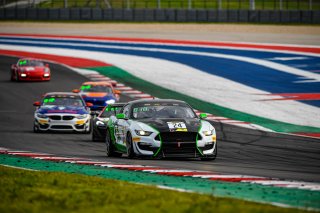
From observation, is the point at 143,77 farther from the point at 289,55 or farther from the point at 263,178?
the point at 263,178

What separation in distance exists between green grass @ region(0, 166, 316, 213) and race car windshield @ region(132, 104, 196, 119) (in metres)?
5.57

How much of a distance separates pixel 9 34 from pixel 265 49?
20.9m

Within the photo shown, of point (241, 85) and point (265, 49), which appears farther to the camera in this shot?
point (265, 49)

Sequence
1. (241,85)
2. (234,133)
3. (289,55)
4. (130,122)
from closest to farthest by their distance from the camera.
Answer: (130,122) → (234,133) → (241,85) → (289,55)

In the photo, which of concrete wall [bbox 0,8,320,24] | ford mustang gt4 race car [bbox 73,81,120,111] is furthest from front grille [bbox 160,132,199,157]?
concrete wall [bbox 0,8,320,24]

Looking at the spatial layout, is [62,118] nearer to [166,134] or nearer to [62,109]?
[62,109]

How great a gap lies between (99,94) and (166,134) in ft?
57.8

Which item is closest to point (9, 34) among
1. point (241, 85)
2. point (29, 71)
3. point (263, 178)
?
point (29, 71)

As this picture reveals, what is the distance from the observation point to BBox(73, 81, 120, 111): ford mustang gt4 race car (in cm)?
3469

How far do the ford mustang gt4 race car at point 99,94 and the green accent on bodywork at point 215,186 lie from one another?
690 inches

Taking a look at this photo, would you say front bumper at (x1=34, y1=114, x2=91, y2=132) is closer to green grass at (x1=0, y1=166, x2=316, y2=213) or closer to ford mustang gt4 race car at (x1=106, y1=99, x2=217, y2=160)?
ford mustang gt4 race car at (x1=106, y1=99, x2=217, y2=160)

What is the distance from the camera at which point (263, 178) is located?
1398 cm

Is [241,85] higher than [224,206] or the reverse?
the reverse

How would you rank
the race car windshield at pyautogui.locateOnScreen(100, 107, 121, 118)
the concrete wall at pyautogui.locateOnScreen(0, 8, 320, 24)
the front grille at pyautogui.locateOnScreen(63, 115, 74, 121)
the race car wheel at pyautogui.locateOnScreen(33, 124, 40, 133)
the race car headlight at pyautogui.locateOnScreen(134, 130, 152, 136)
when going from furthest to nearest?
1. the concrete wall at pyautogui.locateOnScreen(0, 8, 320, 24)
2. the race car wheel at pyautogui.locateOnScreen(33, 124, 40, 133)
3. the front grille at pyautogui.locateOnScreen(63, 115, 74, 121)
4. the race car windshield at pyautogui.locateOnScreen(100, 107, 121, 118)
5. the race car headlight at pyautogui.locateOnScreen(134, 130, 152, 136)
